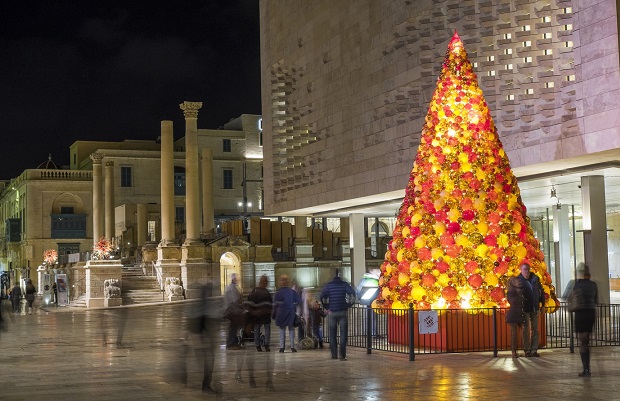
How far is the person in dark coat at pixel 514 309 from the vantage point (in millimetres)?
17125

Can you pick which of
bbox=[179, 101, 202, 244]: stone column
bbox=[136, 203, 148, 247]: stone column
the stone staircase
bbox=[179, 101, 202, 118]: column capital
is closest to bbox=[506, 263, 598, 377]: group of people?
the stone staircase

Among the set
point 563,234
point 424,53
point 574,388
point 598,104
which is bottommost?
point 574,388

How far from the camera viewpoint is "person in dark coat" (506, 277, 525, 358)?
17.1 m

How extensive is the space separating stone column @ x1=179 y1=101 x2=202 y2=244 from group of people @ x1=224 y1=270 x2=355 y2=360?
32687 millimetres

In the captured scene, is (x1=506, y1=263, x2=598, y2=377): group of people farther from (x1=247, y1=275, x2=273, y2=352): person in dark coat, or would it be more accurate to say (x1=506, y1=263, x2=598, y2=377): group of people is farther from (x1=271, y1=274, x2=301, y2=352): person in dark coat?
(x1=247, y1=275, x2=273, y2=352): person in dark coat

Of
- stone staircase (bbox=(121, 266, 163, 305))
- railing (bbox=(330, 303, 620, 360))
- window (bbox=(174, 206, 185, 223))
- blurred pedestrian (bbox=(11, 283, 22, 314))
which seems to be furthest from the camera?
window (bbox=(174, 206, 185, 223))

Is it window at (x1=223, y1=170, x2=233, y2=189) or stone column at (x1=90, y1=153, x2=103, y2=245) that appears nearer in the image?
stone column at (x1=90, y1=153, x2=103, y2=245)

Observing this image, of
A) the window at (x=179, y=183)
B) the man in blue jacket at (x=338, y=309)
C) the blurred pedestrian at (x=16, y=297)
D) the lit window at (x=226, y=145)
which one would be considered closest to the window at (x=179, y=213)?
the window at (x=179, y=183)

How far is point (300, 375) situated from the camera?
50.4 feet

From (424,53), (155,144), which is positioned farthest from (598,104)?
(155,144)

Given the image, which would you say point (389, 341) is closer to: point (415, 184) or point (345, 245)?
point (415, 184)

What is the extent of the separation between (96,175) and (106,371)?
50.0 metres

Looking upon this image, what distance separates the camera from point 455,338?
18.2 m

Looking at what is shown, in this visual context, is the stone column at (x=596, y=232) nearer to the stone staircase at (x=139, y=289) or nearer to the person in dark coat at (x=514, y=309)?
the person in dark coat at (x=514, y=309)
